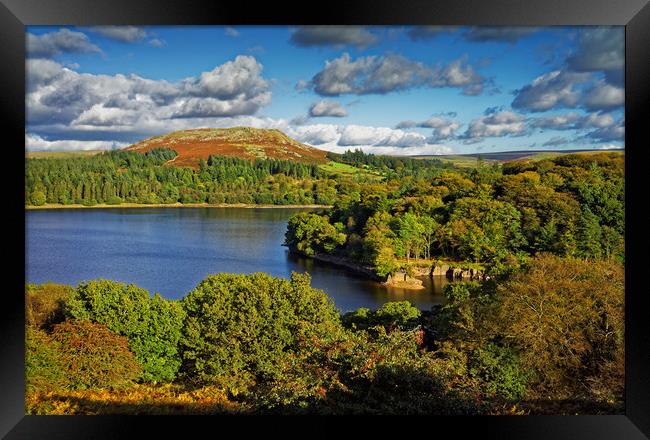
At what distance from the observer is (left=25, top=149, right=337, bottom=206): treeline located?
952 cm

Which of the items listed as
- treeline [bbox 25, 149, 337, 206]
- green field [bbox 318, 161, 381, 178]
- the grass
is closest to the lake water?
treeline [bbox 25, 149, 337, 206]

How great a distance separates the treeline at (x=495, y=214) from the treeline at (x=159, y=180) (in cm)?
98

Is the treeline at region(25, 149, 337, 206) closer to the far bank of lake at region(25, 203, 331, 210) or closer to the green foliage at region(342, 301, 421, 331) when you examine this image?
the far bank of lake at region(25, 203, 331, 210)

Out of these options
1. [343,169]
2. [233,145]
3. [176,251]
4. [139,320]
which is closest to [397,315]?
[343,169]

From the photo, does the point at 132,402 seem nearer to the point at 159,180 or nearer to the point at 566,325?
the point at 566,325

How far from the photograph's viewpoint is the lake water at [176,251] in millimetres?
10148

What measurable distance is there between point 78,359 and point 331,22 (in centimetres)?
399

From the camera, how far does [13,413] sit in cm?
308

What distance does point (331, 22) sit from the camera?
296 cm

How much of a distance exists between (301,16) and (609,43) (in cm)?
467

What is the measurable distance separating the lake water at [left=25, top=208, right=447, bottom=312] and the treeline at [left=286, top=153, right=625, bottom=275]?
2.55 feet

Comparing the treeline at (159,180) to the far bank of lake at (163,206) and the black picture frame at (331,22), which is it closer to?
the far bank of lake at (163,206)

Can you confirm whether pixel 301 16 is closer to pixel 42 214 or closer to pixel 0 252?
pixel 0 252

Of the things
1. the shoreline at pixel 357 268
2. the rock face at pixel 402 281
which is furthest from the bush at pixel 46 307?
the rock face at pixel 402 281
